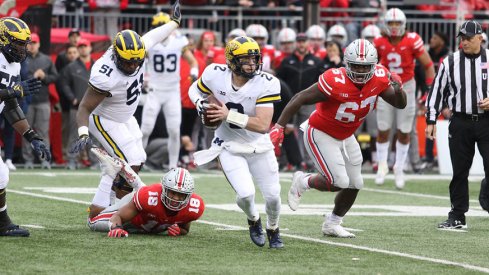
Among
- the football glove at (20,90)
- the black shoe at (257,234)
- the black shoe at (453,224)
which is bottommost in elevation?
the black shoe at (453,224)

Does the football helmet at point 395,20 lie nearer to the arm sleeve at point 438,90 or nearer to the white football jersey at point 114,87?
the arm sleeve at point 438,90

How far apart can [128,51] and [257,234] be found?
179 cm

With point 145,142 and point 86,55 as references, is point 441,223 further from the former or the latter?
point 86,55

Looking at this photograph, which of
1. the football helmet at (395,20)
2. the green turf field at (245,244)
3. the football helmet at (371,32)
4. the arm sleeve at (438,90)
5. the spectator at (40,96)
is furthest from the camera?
the football helmet at (371,32)

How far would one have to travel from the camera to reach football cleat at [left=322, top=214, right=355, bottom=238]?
29.9 ft

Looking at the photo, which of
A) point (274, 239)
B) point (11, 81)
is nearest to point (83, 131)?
point (11, 81)

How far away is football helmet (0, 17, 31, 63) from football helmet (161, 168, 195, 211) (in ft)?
4.74

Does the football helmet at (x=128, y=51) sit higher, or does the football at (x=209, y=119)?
the football helmet at (x=128, y=51)

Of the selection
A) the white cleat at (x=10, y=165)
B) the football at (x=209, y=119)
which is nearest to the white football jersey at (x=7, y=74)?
the football at (x=209, y=119)

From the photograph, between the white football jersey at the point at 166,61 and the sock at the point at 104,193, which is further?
the white football jersey at the point at 166,61

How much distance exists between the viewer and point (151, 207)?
28.3 ft

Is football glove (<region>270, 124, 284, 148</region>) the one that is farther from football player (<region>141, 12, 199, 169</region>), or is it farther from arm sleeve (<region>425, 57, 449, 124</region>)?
football player (<region>141, 12, 199, 169</region>)

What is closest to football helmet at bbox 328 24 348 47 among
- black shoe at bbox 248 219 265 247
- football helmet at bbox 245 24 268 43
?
football helmet at bbox 245 24 268 43

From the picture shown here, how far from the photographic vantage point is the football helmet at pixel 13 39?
8.48 metres
